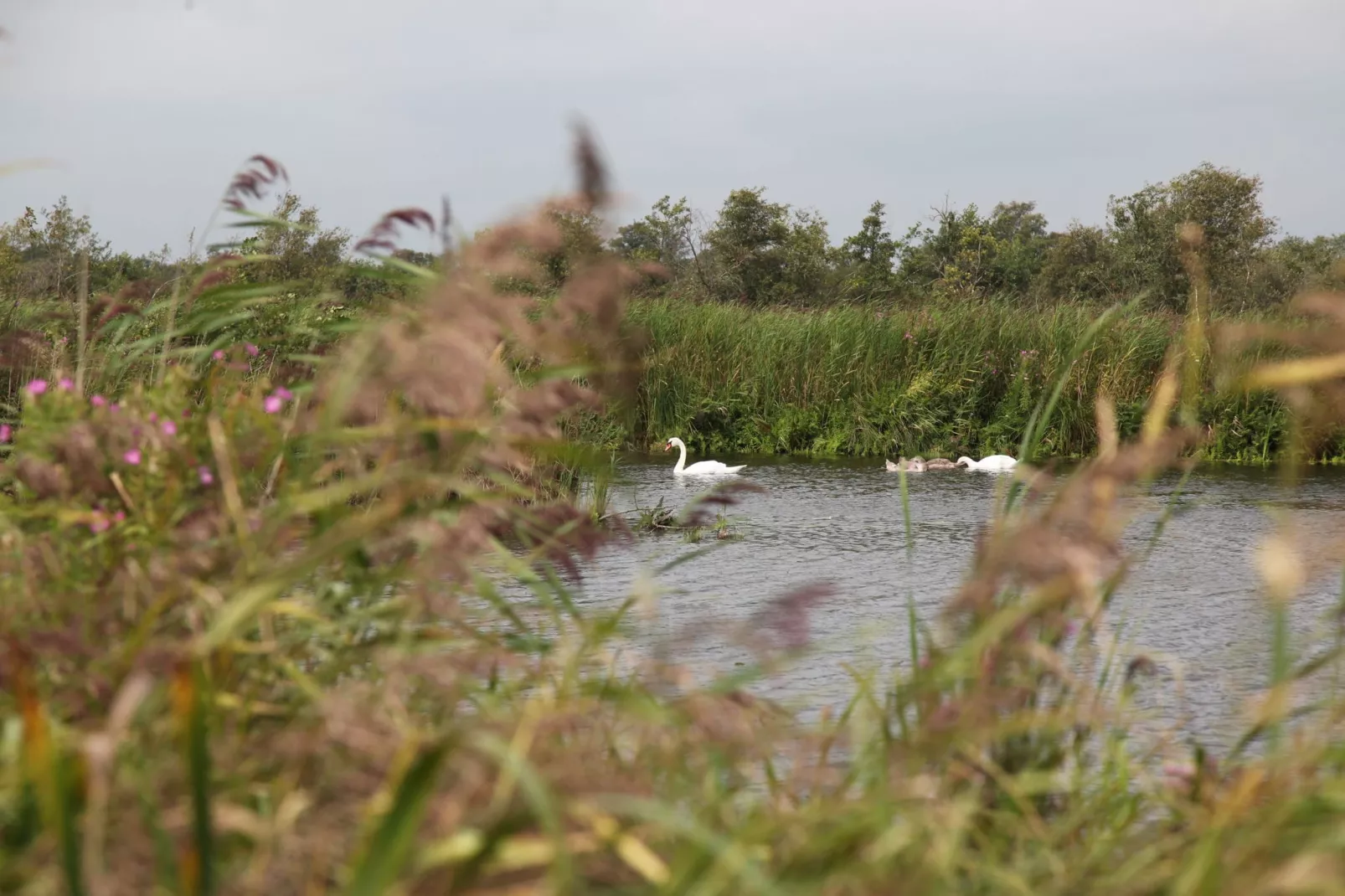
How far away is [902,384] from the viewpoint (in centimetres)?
1516

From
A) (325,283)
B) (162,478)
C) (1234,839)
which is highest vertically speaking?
(325,283)

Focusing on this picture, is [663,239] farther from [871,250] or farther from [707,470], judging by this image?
[707,470]

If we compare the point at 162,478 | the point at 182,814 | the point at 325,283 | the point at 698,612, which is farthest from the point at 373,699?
the point at 698,612

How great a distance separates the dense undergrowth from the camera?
1.32m

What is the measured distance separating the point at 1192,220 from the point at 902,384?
9627 mm

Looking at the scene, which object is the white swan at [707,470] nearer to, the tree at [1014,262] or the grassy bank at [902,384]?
the grassy bank at [902,384]

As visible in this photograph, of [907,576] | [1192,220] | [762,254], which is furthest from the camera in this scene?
[762,254]

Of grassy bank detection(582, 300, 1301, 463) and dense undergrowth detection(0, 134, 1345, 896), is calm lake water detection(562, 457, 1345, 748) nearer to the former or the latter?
dense undergrowth detection(0, 134, 1345, 896)

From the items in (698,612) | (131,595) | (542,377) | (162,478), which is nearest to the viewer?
(131,595)

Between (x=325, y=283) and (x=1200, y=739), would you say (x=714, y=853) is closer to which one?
(x=325, y=283)

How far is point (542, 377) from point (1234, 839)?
4.11ft

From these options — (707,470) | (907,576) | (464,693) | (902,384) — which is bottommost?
(907,576)

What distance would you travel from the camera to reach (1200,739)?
3.73m

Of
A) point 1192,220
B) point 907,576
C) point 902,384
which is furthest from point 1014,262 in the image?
Result: point 907,576
